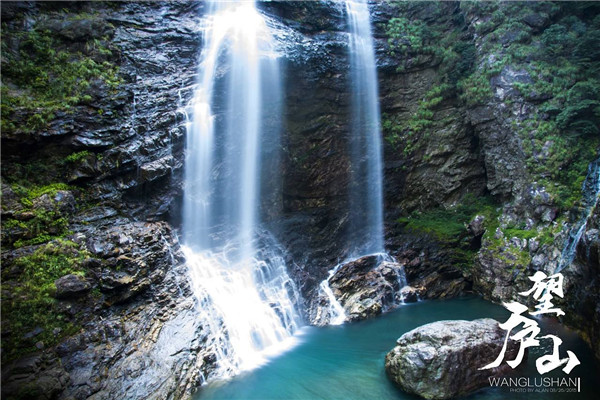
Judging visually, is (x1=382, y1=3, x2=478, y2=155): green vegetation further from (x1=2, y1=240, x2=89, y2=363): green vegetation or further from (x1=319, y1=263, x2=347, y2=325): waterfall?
(x1=2, y1=240, x2=89, y2=363): green vegetation

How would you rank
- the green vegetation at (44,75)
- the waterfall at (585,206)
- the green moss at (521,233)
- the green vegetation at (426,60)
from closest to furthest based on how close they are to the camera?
1. the green vegetation at (44,75)
2. the waterfall at (585,206)
3. the green moss at (521,233)
4. the green vegetation at (426,60)

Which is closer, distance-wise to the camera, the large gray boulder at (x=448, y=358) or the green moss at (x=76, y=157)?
the large gray boulder at (x=448, y=358)

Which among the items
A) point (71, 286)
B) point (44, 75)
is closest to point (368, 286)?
point (71, 286)

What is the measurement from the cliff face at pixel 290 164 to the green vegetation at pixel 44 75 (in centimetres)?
5

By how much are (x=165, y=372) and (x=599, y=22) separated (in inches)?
723

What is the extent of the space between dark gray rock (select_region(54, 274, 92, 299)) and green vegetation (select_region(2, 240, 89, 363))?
109 mm

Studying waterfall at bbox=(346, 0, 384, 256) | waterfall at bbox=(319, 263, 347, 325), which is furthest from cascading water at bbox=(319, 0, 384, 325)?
waterfall at bbox=(319, 263, 347, 325)

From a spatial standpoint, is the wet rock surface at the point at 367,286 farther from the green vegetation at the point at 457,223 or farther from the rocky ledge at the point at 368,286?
the green vegetation at the point at 457,223

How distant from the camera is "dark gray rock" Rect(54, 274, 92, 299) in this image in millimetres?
7742

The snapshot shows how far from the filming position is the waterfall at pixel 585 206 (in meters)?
10.0

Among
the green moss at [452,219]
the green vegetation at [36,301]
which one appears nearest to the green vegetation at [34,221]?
the green vegetation at [36,301]

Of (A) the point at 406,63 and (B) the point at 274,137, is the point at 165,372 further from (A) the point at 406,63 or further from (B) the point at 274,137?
(A) the point at 406,63

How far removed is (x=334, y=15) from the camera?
1541cm

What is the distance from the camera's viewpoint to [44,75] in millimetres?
10367
